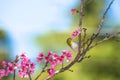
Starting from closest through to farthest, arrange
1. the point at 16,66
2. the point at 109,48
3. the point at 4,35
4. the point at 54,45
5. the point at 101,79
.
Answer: the point at 16,66 → the point at 101,79 → the point at 109,48 → the point at 54,45 → the point at 4,35

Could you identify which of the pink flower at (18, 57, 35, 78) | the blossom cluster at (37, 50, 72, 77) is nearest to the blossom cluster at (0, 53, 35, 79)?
the pink flower at (18, 57, 35, 78)

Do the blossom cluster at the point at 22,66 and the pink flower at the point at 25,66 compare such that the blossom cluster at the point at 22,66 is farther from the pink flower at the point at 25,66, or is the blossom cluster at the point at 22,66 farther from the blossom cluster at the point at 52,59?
the blossom cluster at the point at 52,59

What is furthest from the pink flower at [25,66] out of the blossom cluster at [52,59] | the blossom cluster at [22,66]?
the blossom cluster at [52,59]

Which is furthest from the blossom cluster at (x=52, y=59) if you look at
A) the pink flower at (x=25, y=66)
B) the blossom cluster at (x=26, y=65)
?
the pink flower at (x=25, y=66)

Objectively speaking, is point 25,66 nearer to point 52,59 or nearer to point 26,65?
point 26,65

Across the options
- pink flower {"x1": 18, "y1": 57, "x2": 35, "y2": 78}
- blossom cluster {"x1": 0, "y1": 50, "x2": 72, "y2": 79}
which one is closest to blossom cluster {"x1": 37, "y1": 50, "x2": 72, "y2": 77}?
blossom cluster {"x1": 0, "y1": 50, "x2": 72, "y2": 79}

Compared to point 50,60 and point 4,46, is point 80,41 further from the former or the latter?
point 4,46

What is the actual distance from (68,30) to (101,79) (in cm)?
349

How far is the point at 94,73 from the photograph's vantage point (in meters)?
13.9

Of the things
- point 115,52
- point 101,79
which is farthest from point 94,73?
point 115,52

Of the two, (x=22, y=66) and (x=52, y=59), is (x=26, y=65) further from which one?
(x=52, y=59)

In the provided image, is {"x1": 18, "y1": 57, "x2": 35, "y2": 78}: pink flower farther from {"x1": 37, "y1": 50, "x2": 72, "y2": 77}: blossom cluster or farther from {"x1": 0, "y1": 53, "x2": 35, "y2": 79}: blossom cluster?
{"x1": 37, "y1": 50, "x2": 72, "y2": 77}: blossom cluster

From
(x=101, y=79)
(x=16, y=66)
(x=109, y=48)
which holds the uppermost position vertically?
(x=16, y=66)

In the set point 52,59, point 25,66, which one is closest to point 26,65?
point 25,66
